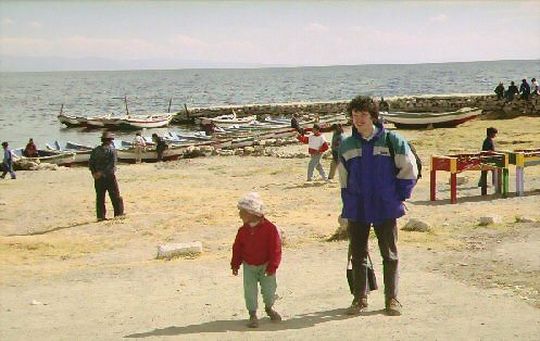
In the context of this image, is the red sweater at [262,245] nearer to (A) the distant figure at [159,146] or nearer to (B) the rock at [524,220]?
(B) the rock at [524,220]

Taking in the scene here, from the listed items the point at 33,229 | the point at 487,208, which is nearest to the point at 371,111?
the point at 487,208

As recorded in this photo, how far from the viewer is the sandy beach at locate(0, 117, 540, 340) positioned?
6.10 metres

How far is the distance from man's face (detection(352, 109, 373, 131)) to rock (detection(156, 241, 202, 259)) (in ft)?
14.9

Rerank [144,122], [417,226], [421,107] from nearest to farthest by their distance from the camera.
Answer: [417,226] < [144,122] < [421,107]

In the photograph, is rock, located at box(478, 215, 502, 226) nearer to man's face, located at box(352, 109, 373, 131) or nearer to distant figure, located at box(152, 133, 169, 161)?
man's face, located at box(352, 109, 373, 131)

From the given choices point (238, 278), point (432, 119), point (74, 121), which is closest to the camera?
point (238, 278)

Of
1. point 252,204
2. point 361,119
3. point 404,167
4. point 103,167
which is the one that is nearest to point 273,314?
point 252,204

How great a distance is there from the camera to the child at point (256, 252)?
6.02 metres

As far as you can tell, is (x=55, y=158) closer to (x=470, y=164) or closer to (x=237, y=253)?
(x=470, y=164)

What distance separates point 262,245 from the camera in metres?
6.08

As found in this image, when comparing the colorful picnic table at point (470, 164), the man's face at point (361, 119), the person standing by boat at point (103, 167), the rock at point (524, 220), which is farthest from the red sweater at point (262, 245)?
the colorful picnic table at point (470, 164)

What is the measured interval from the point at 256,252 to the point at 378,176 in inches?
48.0

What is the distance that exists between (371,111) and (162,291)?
3.22m

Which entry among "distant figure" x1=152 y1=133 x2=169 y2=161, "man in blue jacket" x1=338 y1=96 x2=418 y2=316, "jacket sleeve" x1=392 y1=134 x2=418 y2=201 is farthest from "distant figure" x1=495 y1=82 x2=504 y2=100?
"jacket sleeve" x1=392 y1=134 x2=418 y2=201
